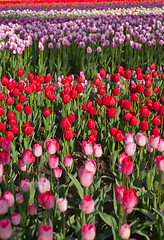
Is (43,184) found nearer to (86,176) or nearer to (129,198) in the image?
(86,176)

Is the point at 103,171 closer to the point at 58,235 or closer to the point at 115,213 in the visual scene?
the point at 115,213

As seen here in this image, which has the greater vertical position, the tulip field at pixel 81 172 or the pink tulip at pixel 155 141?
the pink tulip at pixel 155 141

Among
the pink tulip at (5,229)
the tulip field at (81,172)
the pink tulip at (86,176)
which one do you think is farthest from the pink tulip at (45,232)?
the pink tulip at (86,176)

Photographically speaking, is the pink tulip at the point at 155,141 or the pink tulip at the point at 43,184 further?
the pink tulip at the point at 155,141

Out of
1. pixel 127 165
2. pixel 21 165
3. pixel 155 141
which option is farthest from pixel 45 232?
pixel 155 141

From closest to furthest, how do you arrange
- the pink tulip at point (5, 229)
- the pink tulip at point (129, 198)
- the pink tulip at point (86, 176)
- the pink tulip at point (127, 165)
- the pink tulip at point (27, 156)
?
the pink tulip at point (5, 229) → the pink tulip at point (129, 198) → the pink tulip at point (86, 176) → the pink tulip at point (127, 165) → the pink tulip at point (27, 156)

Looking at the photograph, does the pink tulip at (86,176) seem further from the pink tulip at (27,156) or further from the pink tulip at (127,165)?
the pink tulip at (27,156)

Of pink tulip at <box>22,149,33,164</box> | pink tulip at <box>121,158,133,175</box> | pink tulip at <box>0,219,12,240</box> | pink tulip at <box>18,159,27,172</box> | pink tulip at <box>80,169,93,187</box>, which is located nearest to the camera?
pink tulip at <box>0,219,12,240</box>

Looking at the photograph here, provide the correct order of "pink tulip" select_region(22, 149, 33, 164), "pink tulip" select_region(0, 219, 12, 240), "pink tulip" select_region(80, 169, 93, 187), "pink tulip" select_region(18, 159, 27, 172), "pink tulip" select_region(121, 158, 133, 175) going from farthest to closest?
"pink tulip" select_region(18, 159, 27, 172), "pink tulip" select_region(22, 149, 33, 164), "pink tulip" select_region(121, 158, 133, 175), "pink tulip" select_region(80, 169, 93, 187), "pink tulip" select_region(0, 219, 12, 240)

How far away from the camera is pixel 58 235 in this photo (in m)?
1.76

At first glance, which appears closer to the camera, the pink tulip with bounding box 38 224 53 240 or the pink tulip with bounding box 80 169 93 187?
the pink tulip with bounding box 38 224 53 240

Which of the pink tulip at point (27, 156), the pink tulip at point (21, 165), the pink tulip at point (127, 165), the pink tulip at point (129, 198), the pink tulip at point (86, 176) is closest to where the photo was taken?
the pink tulip at point (129, 198)

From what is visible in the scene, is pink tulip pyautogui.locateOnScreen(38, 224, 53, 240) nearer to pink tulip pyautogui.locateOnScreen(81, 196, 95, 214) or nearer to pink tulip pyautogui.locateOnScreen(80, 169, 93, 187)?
pink tulip pyautogui.locateOnScreen(81, 196, 95, 214)

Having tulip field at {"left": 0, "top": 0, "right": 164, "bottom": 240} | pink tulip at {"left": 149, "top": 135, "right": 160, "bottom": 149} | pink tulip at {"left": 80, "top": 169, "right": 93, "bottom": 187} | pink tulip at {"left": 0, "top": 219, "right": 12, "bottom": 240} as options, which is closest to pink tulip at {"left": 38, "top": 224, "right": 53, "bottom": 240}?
tulip field at {"left": 0, "top": 0, "right": 164, "bottom": 240}
